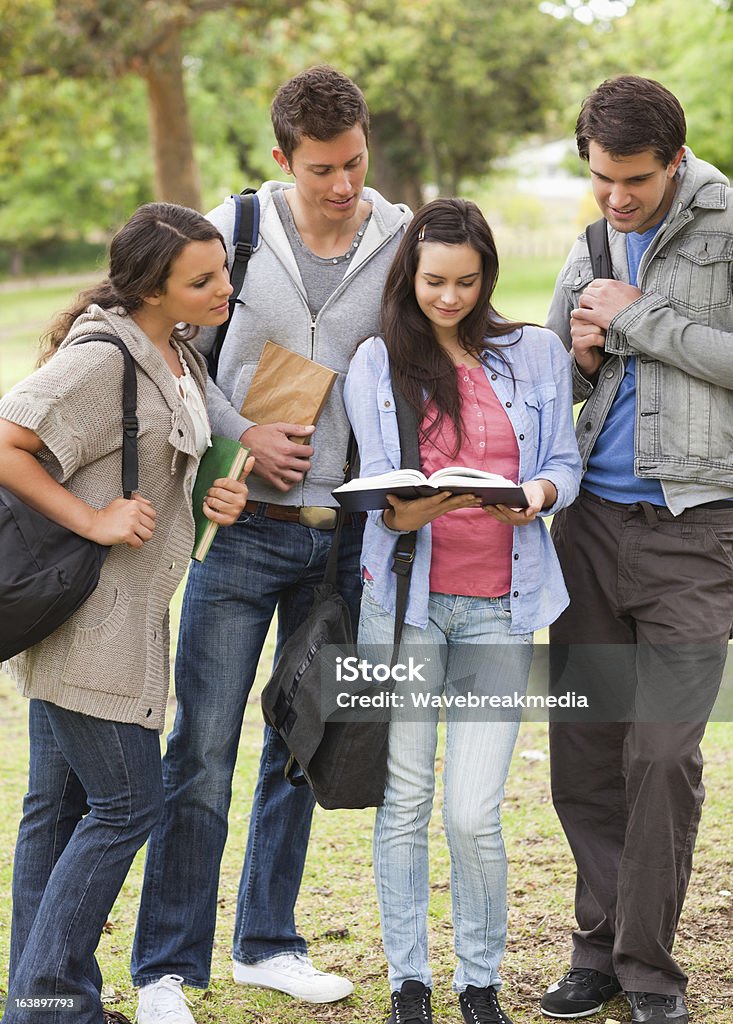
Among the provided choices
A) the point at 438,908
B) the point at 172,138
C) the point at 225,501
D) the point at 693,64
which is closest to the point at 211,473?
the point at 225,501

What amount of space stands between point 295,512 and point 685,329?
3.74ft

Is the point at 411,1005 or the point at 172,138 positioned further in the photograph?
the point at 172,138

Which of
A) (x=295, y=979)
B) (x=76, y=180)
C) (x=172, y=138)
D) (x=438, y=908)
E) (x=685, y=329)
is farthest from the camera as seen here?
(x=76, y=180)

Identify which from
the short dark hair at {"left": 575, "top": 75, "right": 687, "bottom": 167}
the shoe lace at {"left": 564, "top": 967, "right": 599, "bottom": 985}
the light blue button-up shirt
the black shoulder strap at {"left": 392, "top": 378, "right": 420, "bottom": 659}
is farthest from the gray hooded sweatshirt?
the shoe lace at {"left": 564, "top": 967, "right": 599, "bottom": 985}

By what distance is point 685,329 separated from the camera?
3180 millimetres

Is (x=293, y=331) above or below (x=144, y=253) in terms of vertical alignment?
below

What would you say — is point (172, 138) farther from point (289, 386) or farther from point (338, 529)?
point (338, 529)

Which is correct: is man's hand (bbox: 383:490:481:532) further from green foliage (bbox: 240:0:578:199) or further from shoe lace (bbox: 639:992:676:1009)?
green foliage (bbox: 240:0:578:199)

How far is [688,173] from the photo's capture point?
10.7 ft

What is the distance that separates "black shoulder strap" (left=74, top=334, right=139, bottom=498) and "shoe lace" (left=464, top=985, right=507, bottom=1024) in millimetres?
1541

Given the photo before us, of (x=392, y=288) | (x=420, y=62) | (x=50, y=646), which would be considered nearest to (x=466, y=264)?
(x=392, y=288)

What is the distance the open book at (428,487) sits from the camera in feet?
9.45

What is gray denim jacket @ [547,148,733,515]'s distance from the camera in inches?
127

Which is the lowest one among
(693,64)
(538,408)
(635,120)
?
(538,408)
